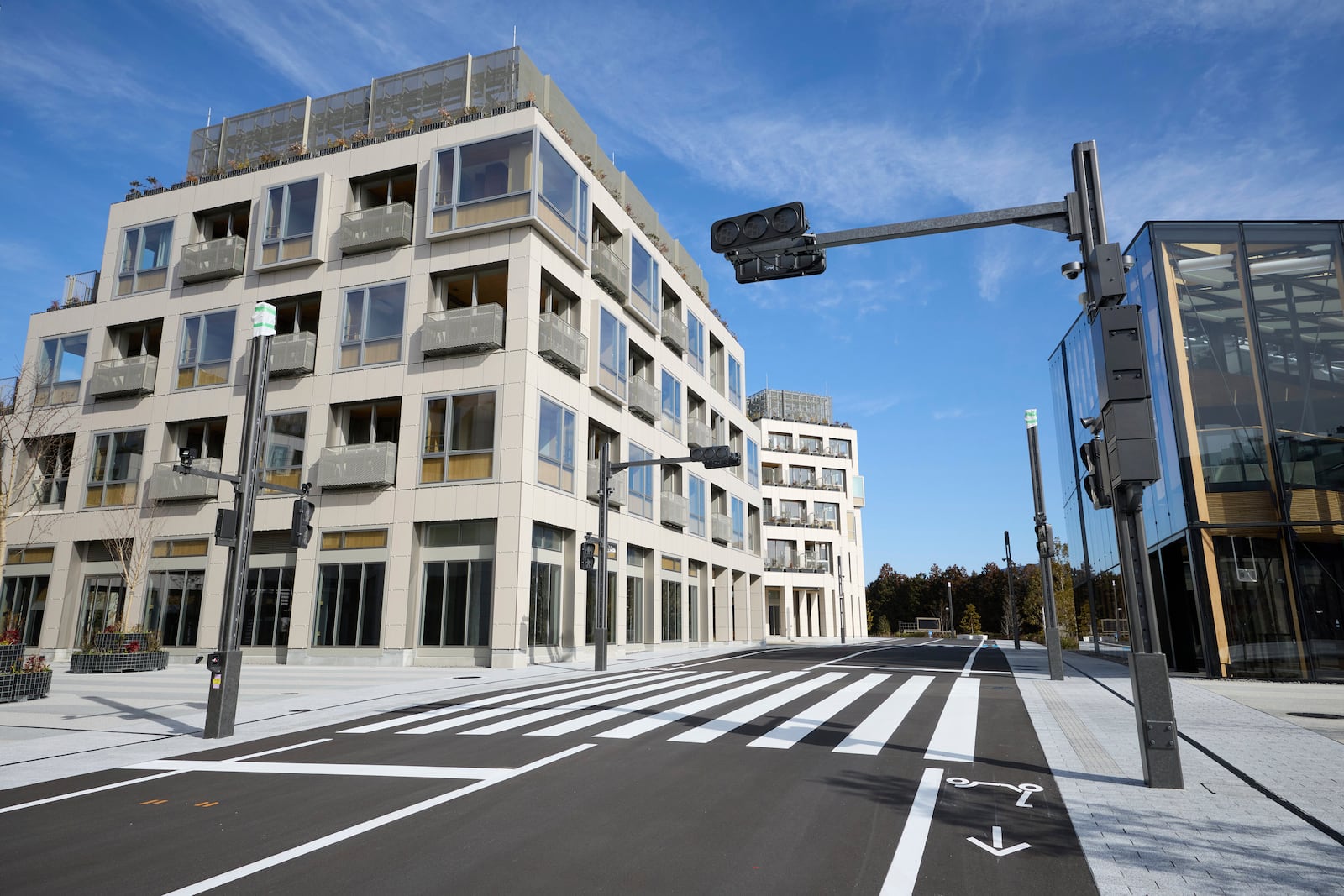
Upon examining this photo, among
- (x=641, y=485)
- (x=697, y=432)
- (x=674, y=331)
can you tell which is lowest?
(x=641, y=485)

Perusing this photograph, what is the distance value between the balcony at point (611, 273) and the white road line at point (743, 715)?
58.2 ft

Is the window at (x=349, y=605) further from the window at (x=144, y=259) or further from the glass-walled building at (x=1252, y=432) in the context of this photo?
the glass-walled building at (x=1252, y=432)

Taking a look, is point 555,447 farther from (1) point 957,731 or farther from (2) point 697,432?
(1) point 957,731

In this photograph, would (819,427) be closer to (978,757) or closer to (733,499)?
(733,499)

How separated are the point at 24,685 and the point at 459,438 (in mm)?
12298

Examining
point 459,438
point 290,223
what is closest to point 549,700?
point 459,438

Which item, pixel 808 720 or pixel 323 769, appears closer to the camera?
pixel 323 769

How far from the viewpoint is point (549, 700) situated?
13.4 meters

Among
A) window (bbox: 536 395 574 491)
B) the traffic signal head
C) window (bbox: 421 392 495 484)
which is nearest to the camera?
the traffic signal head

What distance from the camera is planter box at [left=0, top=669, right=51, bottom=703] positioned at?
44.7 feet

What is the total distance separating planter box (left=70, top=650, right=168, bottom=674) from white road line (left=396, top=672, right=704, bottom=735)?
13892mm

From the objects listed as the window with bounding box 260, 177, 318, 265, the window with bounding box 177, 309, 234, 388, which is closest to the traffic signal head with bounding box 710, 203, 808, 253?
the window with bounding box 260, 177, 318, 265

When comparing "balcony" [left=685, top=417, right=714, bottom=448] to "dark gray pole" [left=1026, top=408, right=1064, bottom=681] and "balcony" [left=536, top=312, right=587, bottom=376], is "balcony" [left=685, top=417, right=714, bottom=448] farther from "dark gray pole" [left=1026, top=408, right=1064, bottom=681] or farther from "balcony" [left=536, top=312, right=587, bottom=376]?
"dark gray pole" [left=1026, top=408, right=1064, bottom=681]

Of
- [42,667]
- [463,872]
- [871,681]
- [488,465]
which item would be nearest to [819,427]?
[488,465]
